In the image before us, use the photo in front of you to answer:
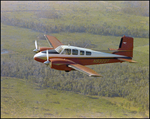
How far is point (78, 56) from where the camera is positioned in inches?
1469

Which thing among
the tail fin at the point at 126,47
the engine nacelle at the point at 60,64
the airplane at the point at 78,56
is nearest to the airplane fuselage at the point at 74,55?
the airplane at the point at 78,56

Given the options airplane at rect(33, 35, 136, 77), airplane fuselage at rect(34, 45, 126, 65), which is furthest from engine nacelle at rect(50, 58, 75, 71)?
airplane fuselage at rect(34, 45, 126, 65)

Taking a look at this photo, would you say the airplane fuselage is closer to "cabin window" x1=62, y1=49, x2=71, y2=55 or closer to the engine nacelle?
"cabin window" x1=62, y1=49, x2=71, y2=55

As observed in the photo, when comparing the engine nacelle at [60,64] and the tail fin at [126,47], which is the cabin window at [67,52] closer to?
the engine nacelle at [60,64]

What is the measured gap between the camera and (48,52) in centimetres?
3722

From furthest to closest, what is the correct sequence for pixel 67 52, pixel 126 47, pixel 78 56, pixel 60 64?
1. pixel 126 47
2. pixel 78 56
3. pixel 67 52
4. pixel 60 64

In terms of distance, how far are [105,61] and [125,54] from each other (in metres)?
4.18

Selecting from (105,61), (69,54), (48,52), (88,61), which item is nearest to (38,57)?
(48,52)

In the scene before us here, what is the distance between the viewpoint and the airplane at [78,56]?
116ft

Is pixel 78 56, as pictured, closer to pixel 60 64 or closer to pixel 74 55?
pixel 74 55

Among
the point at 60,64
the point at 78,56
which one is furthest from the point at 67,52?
the point at 60,64

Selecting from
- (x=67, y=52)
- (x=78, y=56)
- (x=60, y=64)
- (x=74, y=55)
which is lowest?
(x=60, y=64)

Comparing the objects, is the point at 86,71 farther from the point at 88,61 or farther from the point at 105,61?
the point at 105,61

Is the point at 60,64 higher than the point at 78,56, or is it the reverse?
the point at 78,56
